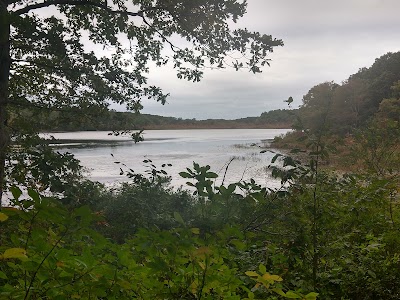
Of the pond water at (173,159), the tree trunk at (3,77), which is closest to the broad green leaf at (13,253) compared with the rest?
the pond water at (173,159)

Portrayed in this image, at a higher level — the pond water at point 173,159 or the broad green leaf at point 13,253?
the broad green leaf at point 13,253

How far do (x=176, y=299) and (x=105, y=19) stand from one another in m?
7.08

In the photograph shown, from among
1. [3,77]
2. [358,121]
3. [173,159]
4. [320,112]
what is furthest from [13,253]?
[358,121]

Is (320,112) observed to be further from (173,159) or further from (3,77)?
(173,159)

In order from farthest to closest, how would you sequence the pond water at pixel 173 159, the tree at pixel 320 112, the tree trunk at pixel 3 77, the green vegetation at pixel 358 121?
1. the pond water at pixel 173 159
2. the tree trunk at pixel 3 77
3. the green vegetation at pixel 358 121
4. the tree at pixel 320 112

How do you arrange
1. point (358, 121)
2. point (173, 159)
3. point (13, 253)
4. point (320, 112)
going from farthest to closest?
point (358, 121)
point (173, 159)
point (320, 112)
point (13, 253)

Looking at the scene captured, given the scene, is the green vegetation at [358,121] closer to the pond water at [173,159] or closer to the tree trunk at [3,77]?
the pond water at [173,159]

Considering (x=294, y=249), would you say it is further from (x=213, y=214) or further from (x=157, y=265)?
(x=157, y=265)

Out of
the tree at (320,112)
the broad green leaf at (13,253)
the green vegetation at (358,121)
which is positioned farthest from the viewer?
the green vegetation at (358,121)

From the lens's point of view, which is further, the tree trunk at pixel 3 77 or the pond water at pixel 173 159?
the pond water at pixel 173 159

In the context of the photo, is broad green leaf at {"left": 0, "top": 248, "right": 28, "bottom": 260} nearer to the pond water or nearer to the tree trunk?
the pond water

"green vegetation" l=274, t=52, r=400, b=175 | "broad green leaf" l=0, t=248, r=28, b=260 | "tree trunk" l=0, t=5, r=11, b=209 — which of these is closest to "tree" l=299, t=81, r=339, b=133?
"green vegetation" l=274, t=52, r=400, b=175

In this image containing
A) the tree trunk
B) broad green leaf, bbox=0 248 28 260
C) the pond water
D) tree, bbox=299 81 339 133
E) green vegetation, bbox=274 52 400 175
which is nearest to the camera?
broad green leaf, bbox=0 248 28 260

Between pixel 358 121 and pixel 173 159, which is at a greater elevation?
pixel 358 121
